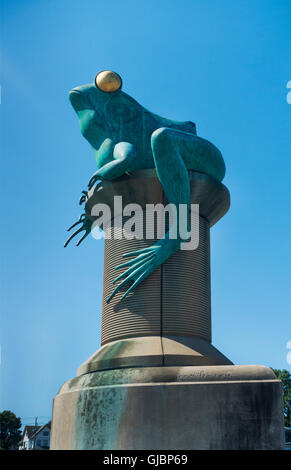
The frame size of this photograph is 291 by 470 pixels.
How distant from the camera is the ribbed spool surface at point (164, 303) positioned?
33.6ft

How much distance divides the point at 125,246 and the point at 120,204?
3.23ft

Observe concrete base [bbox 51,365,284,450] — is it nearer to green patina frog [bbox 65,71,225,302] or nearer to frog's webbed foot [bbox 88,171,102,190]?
green patina frog [bbox 65,71,225,302]

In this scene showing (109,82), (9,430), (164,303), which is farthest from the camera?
(9,430)

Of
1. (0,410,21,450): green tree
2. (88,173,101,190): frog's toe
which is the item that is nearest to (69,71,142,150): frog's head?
(88,173,101,190): frog's toe

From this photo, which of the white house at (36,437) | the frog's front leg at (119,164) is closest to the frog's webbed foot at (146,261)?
the frog's front leg at (119,164)

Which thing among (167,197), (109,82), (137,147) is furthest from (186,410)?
(109,82)

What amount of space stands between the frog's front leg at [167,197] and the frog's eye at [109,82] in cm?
187

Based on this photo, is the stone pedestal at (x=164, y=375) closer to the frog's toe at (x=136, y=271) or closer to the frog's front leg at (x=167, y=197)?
the frog's toe at (x=136, y=271)

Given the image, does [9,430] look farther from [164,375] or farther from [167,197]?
[164,375]

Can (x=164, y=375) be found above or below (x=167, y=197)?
below

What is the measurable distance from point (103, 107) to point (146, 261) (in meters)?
4.22

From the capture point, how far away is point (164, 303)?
1033 cm

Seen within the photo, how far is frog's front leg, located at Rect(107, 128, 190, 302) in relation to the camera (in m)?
10.5
